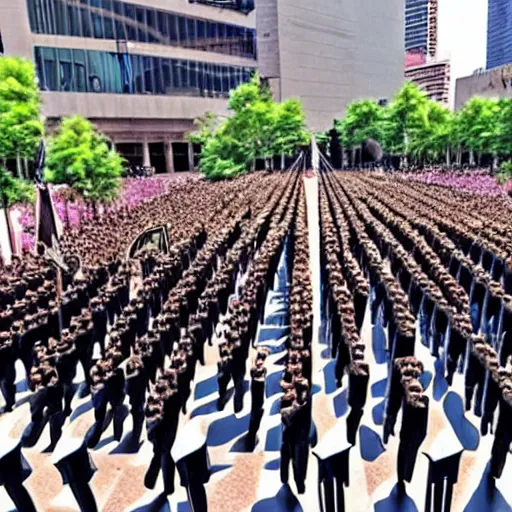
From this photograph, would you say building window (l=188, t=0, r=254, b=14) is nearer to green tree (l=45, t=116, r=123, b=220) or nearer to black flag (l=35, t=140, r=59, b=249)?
green tree (l=45, t=116, r=123, b=220)

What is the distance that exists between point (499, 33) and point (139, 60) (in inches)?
2508

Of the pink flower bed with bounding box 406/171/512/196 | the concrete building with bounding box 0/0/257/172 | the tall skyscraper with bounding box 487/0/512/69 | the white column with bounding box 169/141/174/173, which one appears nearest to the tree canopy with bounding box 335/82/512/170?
the pink flower bed with bounding box 406/171/512/196

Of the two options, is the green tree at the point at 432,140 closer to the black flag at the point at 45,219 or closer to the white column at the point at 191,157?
the white column at the point at 191,157

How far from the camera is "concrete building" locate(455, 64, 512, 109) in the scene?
38.9m

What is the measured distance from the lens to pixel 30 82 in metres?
12.0

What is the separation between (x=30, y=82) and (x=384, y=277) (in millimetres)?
9847

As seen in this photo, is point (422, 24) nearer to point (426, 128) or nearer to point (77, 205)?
point (426, 128)

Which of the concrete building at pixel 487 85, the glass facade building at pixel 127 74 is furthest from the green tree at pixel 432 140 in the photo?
the glass facade building at pixel 127 74

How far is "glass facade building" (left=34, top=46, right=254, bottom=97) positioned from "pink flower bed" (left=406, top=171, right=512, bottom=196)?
56.7 ft

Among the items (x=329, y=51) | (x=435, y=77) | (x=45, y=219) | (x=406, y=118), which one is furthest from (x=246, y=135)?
(x=435, y=77)

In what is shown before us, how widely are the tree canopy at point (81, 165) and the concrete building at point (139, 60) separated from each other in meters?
16.2

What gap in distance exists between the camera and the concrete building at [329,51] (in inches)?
1925

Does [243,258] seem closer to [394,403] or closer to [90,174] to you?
[394,403]

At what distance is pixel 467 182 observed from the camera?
774 inches
